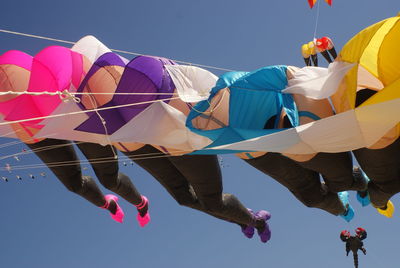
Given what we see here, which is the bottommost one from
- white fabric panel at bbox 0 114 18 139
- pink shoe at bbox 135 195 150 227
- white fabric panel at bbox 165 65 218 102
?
pink shoe at bbox 135 195 150 227

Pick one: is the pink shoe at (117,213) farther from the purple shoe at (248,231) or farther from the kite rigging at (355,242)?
the kite rigging at (355,242)

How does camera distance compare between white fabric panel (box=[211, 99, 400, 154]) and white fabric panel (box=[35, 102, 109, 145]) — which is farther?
white fabric panel (box=[35, 102, 109, 145])

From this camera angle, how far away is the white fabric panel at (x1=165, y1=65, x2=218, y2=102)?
316 centimetres

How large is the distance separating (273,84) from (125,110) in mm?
972

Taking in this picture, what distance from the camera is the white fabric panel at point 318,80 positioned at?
102 inches

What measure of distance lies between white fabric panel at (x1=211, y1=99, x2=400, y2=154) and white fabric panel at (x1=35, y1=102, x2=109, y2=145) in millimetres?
1038

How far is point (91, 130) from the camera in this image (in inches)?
132

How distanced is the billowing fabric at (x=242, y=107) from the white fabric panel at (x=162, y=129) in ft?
0.22

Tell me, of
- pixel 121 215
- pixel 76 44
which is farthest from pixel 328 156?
pixel 121 215

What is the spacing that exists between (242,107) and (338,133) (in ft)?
2.00

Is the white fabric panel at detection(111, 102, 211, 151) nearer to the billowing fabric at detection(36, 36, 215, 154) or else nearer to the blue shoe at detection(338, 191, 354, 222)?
the billowing fabric at detection(36, 36, 215, 154)

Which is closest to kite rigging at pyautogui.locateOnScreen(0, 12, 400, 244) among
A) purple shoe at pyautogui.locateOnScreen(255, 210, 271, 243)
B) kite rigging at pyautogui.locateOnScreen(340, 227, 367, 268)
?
purple shoe at pyautogui.locateOnScreen(255, 210, 271, 243)

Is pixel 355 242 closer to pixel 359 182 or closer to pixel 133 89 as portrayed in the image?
pixel 359 182

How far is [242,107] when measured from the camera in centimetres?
296
